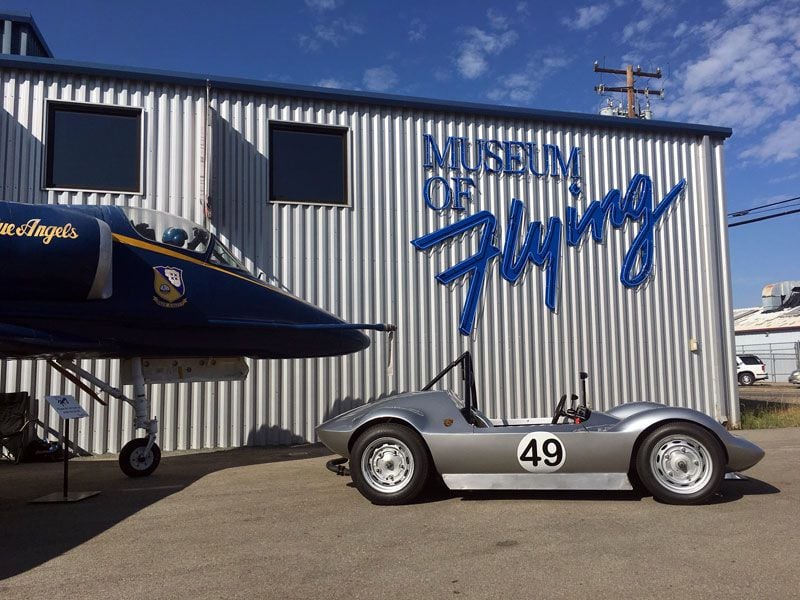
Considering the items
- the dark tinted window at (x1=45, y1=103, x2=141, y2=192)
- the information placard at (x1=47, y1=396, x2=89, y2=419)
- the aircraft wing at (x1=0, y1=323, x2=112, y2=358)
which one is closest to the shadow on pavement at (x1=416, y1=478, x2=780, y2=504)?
the information placard at (x1=47, y1=396, x2=89, y2=419)

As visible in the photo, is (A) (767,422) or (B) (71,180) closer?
(B) (71,180)

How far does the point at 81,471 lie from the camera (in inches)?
318

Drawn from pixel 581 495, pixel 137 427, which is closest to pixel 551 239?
pixel 581 495

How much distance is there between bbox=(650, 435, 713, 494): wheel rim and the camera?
5.23 metres

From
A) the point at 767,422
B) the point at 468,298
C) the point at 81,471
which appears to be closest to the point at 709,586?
the point at 81,471

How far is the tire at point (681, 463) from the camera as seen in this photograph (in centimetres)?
518

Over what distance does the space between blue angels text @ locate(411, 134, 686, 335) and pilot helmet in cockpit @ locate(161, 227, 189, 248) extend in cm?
497

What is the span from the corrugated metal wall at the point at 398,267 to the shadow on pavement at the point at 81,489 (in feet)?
3.84

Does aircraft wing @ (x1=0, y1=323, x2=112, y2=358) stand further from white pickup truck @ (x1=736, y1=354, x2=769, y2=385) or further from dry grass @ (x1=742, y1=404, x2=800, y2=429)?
white pickup truck @ (x1=736, y1=354, x2=769, y2=385)

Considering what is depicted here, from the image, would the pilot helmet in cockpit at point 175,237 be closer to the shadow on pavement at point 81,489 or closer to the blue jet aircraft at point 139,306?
the blue jet aircraft at point 139,306

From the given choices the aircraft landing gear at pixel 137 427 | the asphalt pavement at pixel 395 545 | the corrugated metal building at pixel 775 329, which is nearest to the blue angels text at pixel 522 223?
the aircraft landing gear at pixel 137 427

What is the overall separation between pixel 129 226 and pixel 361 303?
188 inches

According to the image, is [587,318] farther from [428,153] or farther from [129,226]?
[129,226]

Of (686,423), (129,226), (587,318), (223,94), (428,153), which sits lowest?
(686,423)
